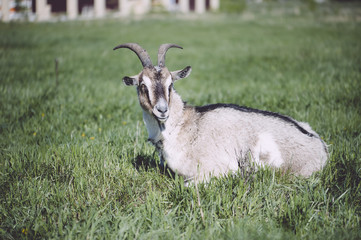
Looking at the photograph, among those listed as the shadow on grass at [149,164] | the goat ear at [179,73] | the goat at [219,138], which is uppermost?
the goat ear at [179,73]

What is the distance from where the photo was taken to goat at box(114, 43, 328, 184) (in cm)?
302

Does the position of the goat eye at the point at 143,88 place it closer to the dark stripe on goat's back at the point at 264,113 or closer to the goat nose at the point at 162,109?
the goat nose at the point at 162,109

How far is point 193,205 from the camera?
8.09ft

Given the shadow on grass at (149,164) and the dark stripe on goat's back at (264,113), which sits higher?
the dark stripe on goat's back at (264,113)

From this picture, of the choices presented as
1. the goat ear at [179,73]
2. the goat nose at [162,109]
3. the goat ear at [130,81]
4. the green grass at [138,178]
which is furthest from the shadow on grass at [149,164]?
the goat ear at [179,73]

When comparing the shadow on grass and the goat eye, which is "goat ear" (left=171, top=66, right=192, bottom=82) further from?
the shadow on grass

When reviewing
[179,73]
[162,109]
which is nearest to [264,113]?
[179,73]

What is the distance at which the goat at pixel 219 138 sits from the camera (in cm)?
302

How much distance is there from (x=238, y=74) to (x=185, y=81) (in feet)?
5.76

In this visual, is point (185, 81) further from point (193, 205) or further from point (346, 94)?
point (193, 205)

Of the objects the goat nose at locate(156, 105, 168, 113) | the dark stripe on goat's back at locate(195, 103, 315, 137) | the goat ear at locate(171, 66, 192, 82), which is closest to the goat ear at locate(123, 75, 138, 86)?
the goat ear at locate(171, 66, 192, 82)

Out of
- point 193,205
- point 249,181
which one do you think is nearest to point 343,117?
point 249,181

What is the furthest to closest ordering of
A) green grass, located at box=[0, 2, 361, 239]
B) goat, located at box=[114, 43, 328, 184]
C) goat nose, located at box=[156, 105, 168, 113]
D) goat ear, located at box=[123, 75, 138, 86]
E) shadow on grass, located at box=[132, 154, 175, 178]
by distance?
shadow on grass, located at box=[132, 154, 175, 178] → goat ear, located at box=[123, 75, 138, 86] → goat, located at box=[114, 43, 328, 184] → goat nose, located at box=[156, 105, 168, 113] → green grass, located at box=[0, 2, 361, 239]

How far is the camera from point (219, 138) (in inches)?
125
